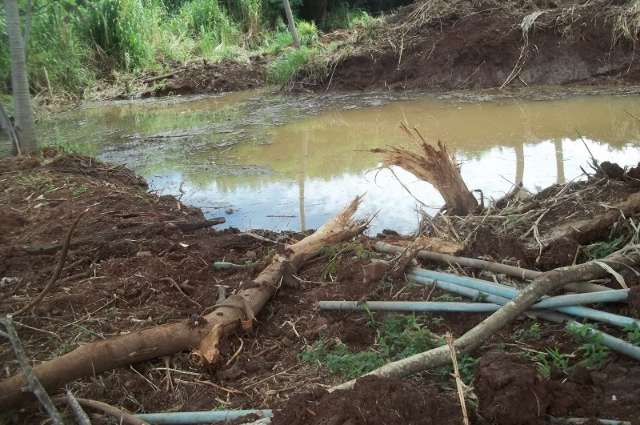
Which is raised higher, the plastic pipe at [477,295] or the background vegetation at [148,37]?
the background vegetation at [148,37]

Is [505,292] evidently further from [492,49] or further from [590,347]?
[492,49]

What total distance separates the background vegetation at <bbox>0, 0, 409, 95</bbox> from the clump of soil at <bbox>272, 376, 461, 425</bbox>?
5.77 metres

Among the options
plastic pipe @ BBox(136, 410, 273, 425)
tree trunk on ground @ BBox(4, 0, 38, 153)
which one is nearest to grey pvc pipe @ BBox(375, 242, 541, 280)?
plastic pipe @ BBox(136, 410, 273, 425)

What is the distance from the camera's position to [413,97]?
9.48 metres

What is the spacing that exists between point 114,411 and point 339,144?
4904mm

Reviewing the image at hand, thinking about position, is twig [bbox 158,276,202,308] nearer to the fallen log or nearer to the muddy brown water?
the fallen log

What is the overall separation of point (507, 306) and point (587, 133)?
4.52 metres

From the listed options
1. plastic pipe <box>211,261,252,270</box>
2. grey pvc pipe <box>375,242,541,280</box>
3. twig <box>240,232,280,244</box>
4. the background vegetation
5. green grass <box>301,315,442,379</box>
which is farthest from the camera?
the background vegetation

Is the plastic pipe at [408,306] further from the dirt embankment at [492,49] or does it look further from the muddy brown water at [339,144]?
the dirt embankment at [492,49]

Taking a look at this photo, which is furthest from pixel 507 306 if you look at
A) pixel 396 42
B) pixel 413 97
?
pixel 396 42

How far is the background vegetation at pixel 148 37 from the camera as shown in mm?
11203

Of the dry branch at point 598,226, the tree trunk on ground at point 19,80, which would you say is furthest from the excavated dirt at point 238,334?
the tree trunk on ground at point 19,80

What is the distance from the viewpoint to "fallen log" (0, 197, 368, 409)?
2.39m

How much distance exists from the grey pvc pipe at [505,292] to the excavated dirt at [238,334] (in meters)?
0.09
